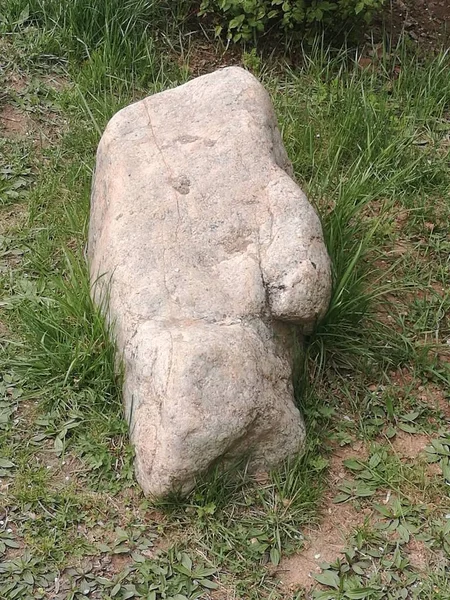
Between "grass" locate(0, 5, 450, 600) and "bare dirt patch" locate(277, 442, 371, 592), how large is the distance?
1cm

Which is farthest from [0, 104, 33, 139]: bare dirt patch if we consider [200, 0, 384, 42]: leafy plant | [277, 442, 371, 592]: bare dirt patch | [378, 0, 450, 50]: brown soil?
[277, 442, 371, 592]: bare dirt patch

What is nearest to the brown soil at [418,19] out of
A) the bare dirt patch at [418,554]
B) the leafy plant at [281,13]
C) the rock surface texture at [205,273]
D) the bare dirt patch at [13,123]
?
the leafy plant at [281,13]

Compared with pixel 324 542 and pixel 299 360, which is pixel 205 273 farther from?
pixel 324 542

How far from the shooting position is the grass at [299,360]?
3215mm

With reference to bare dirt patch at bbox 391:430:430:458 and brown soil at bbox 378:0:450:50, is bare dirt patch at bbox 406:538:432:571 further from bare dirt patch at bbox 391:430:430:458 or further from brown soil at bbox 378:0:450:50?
brown soil at bbox 378:0:450:50

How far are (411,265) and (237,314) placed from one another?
1363 mm

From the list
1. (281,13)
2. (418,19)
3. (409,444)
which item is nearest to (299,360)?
(409,444)

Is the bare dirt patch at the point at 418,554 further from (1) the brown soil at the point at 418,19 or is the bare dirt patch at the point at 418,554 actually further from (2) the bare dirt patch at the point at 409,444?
(1) the brown soil at the point at 418,19

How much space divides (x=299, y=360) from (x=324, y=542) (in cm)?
74

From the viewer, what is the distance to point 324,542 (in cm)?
330

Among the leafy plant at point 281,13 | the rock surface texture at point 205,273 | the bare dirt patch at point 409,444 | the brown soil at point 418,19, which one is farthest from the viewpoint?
the brown soil at point 418,19

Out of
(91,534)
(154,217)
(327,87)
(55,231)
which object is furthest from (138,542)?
(327,87)

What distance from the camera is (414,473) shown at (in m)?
3.53

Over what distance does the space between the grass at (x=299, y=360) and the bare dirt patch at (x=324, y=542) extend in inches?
0.4
